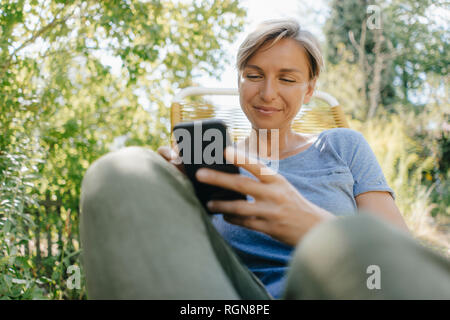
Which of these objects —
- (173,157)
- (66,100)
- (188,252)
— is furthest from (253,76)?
(66,100)

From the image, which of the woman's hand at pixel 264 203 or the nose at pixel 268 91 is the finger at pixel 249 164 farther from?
the nose at pixel 268 91

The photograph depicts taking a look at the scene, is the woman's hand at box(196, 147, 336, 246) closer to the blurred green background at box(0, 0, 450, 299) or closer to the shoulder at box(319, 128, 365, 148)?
the shoulder at box(319, 128, 365, 148)

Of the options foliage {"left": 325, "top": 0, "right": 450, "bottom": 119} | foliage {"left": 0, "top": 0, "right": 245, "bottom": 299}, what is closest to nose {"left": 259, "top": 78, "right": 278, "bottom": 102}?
foliage {"left": 0, "top": 0, "right": 245, "bottom": 299}

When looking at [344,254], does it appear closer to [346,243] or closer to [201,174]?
[346,243]

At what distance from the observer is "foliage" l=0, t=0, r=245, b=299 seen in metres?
2.06

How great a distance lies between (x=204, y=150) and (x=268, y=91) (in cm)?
74

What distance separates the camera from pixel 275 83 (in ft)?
5.04

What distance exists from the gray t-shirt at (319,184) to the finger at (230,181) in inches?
14.7

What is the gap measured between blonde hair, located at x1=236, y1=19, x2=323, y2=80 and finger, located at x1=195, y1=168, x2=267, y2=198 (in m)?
0.82

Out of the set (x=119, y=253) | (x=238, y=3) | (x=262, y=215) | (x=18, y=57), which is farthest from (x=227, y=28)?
(x=119, y=253)
